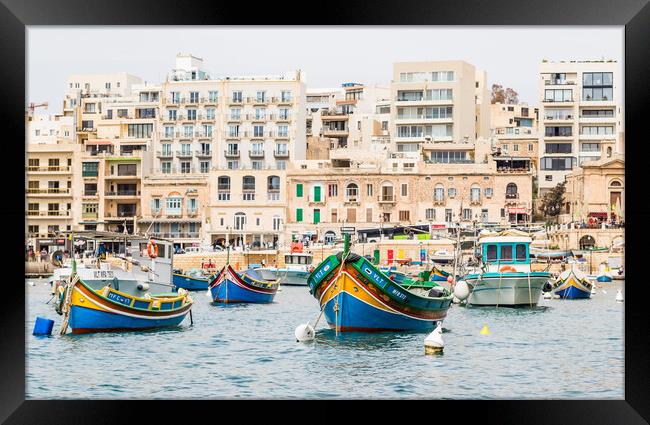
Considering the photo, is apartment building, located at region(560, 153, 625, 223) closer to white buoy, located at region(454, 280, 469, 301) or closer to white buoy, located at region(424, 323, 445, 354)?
white buoy, located at region(454, 280, 469, 301)

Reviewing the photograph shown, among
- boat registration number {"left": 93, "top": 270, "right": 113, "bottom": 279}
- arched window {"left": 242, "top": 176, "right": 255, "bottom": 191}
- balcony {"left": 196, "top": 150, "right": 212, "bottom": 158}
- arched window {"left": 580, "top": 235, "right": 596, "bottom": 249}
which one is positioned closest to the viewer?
boat registration number {"left": 93, "top": 270, "right": 113, "bottom": 279}

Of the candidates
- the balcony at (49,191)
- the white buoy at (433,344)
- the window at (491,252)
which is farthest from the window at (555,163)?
the white buoy at (433,344)

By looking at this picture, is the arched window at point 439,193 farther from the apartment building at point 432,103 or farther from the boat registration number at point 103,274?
the boat registration number at point 103,274

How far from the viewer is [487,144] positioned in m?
48.8

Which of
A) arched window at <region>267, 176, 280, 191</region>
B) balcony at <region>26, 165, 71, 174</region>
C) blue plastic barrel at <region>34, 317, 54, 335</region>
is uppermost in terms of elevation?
balcony at <region>26, 165, 71, 174</region>

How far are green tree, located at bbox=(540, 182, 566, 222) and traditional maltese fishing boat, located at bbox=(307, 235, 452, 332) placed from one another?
102 ft

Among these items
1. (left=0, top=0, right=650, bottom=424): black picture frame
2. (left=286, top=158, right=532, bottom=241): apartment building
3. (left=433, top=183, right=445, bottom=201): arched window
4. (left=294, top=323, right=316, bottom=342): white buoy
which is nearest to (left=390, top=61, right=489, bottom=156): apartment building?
(left=286, top=158, right=532, bottom=241): apartment building

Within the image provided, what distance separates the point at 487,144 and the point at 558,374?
1382 inches

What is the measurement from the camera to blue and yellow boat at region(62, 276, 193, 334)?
676 inches

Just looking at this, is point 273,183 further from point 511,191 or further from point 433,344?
point 433,344

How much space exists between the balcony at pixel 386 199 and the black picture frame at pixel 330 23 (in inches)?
1577

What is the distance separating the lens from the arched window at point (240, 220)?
4912cm
